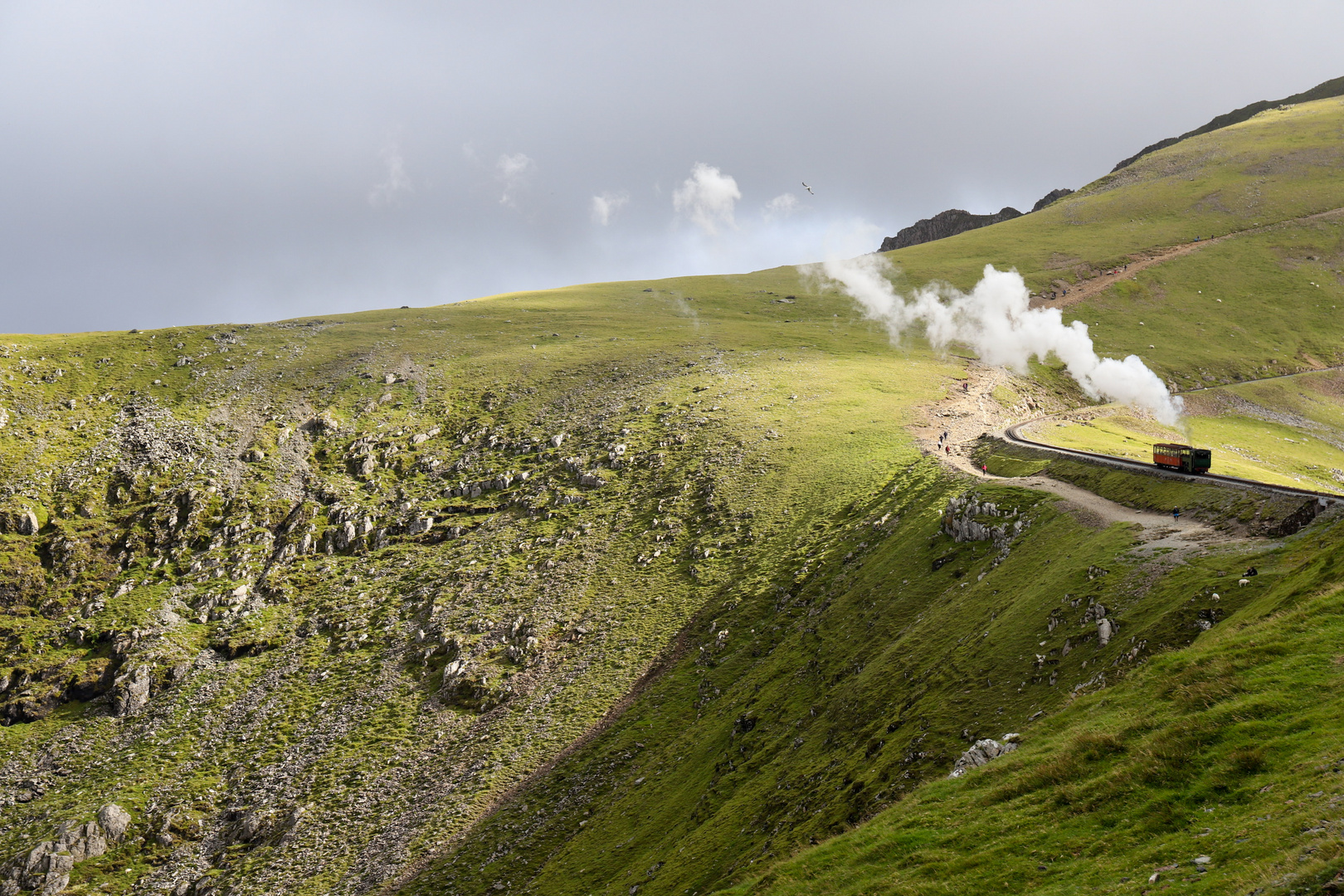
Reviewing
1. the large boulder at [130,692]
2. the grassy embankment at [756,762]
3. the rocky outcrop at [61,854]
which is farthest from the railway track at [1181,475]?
the large boulder at [130,692]

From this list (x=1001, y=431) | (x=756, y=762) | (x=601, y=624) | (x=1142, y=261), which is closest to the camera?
(x=756, y=762)

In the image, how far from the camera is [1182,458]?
46969 millimetres

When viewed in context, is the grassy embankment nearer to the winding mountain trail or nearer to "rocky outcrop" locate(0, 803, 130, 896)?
"rocky outcrop" locate(0, 803, 130, 896)

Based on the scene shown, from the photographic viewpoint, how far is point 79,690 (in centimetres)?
6512

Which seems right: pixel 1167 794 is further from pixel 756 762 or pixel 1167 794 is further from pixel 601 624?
pixel 601 624

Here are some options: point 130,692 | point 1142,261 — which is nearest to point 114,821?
point 130,692

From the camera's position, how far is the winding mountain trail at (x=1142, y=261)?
483 feet

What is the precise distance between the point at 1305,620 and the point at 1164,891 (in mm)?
11523

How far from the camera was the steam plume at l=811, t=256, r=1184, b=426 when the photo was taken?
99750 millimetres

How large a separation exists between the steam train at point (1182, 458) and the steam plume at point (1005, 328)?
51.5 meters

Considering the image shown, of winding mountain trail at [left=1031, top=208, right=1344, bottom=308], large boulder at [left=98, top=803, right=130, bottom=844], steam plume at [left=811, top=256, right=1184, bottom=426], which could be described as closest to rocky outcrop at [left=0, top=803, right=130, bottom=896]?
large boulder at [left=98, top=803, right=130, bottom=844]

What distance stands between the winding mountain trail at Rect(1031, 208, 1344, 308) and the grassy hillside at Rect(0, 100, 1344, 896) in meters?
21.8

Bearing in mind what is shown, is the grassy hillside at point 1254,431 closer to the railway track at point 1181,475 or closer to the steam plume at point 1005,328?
the railway track at point 1181,475

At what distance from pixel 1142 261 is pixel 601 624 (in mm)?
156834
